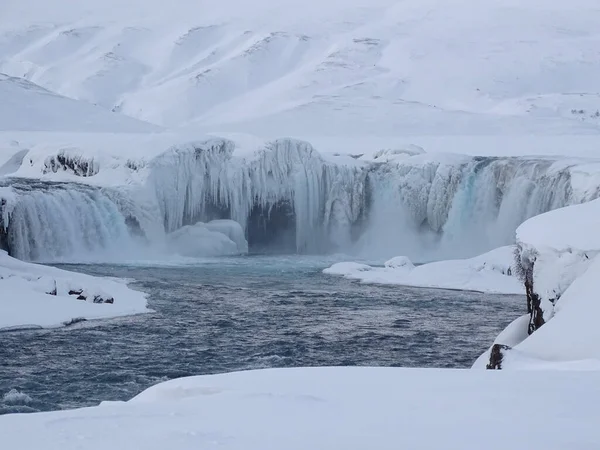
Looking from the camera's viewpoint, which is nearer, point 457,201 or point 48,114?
point 457,201

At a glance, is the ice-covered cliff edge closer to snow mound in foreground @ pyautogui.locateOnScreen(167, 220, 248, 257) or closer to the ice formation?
the ice formation

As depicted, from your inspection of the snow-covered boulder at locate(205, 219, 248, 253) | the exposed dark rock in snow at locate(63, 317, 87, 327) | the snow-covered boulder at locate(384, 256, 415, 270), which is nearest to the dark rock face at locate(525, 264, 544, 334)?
the exposed dark rock in snow at locate(63, 317, 87, 327)

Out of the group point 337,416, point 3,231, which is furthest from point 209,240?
point 337,416

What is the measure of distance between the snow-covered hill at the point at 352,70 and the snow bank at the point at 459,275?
61.3 m

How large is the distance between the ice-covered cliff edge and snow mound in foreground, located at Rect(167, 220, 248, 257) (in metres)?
22.0

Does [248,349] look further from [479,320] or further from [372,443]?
[372,443]

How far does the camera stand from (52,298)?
18859mm

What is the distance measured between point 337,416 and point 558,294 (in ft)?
22.4

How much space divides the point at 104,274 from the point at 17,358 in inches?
496

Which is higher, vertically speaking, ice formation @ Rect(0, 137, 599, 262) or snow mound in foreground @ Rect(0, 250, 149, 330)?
ice formation @ Rect(0, 137, 599, 262)

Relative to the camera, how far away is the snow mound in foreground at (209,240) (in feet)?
115

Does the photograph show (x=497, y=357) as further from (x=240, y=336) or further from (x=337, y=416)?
(x=240, y=336)

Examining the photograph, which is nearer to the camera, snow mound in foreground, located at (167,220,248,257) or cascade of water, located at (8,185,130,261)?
cascade of water, located at (8,185,130,261)

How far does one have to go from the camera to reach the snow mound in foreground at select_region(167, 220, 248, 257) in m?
35.2
